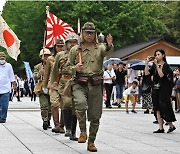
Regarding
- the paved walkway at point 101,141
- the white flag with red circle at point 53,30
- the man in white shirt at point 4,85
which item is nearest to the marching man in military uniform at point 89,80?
the paved walkway at point 101,141

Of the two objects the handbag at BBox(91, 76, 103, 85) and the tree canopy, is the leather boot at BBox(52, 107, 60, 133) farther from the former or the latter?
the tree canopy

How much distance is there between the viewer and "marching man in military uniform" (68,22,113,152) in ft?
29.8

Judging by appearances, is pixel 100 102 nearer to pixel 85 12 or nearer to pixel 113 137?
pixel 113 137

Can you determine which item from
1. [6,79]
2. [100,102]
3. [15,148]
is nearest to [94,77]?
[100,102]

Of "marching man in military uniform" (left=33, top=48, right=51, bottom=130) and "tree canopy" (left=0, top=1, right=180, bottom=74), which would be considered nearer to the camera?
"marching man in military uniform" (left=33, top=48, right=51, bottom=130)

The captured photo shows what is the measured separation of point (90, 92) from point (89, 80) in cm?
19

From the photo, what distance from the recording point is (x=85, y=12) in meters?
50.9

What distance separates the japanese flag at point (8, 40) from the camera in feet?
38.3

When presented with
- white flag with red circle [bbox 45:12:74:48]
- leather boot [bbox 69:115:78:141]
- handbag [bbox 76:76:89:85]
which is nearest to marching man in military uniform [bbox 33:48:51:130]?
leather boot [bbox 69:115:78:141]

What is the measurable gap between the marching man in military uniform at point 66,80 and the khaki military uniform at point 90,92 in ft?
3.56

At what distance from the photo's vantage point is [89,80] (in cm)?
913

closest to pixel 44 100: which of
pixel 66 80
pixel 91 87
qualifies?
pixel 66 80

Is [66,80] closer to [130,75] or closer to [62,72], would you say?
[62,72]

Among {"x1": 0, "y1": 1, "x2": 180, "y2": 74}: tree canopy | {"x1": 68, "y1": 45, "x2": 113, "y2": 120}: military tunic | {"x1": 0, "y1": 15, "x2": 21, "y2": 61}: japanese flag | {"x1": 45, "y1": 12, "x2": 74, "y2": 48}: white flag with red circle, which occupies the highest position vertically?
{"x1": 0, "y1": 1, "x2": 180, "y2": 74}: tree canopy
